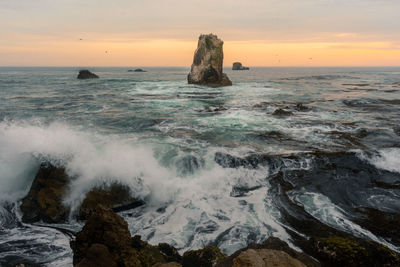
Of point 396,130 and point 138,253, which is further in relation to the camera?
point 396,130

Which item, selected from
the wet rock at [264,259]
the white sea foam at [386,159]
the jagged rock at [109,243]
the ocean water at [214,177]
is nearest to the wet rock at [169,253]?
the jagged rock at [109,243]

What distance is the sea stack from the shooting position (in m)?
53.9

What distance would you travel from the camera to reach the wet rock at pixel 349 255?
210 inches

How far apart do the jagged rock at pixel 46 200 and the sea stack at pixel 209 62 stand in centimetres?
4580

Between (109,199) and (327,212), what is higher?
(109,199)

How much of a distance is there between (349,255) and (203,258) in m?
3.04

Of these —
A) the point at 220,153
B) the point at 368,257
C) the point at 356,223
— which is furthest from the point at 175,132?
the point at 368,257

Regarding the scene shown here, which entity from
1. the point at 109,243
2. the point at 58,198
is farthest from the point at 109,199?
the point at 109,243

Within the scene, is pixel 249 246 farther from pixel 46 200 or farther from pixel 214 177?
pixel 46 200

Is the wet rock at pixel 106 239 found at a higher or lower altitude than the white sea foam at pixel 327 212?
higher

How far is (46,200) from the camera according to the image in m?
8.31

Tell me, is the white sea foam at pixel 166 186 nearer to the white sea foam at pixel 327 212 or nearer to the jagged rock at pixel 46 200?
the jagged rock at pixel 46 200

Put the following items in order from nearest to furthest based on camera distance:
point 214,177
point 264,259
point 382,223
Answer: point 264,259
point 382,223
point 214,177

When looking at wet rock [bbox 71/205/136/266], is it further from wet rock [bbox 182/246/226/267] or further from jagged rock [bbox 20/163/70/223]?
jagged rock [bbox 20/163/70/223]
